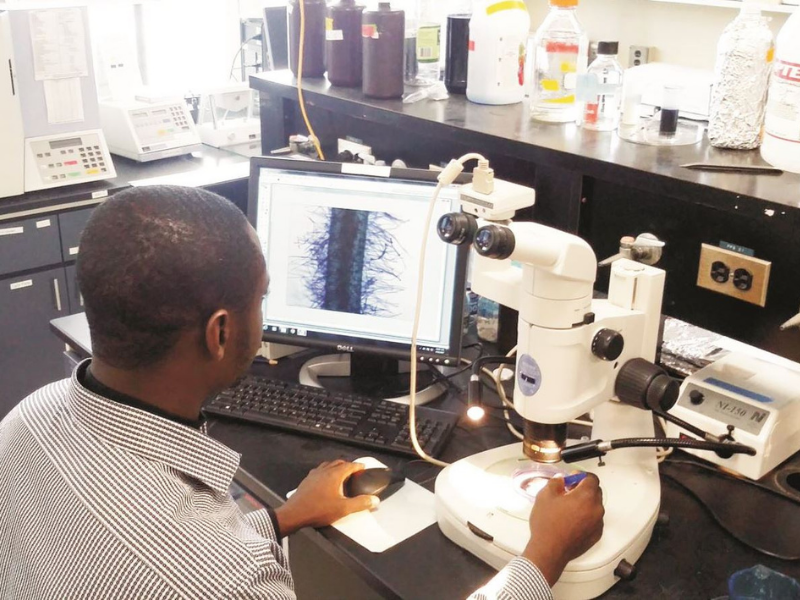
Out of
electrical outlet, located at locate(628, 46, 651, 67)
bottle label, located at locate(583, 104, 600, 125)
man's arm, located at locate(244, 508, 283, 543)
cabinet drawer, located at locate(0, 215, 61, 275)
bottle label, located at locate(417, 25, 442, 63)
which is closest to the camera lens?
man's arm, located at locate(244, 508, 283, 543)

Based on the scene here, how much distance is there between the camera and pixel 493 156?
1.55 meters

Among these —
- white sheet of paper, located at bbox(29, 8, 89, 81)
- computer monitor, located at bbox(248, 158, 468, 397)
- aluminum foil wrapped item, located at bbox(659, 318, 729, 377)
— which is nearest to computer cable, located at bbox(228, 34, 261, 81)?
white sheet of paper, located at bbox(29, 8, 89, 81)

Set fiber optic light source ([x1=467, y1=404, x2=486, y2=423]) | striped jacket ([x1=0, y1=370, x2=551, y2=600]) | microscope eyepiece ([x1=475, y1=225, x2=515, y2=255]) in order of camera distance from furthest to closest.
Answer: fiber optic light source ([x1=467, y1=404, x2=486, y2=423]), microscope eyepiece ([x1=475, y1=225, x2=515, y2=255]), striped jacket ([x1=0, y1=370, x2=551, y2=600])

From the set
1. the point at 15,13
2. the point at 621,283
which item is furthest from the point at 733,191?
the point at 15,13

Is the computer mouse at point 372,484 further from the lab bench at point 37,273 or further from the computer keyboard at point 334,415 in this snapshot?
the lab bench at point 37,273

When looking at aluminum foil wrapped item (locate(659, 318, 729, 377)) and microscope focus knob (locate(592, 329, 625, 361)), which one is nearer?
microscope focus knob (locate(592, 329, 625, 361))

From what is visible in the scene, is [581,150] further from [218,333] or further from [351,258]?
[218,333]

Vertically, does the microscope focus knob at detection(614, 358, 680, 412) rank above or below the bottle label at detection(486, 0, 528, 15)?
below

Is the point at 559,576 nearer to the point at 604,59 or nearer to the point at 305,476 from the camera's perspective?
the point at 305,476

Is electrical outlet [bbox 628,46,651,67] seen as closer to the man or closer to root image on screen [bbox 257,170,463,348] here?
root image on screen [bbox 257,170,463,348]

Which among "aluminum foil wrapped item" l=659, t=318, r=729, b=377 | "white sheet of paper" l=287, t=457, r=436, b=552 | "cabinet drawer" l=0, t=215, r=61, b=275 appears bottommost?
"cabinet drawer" l=0, t=215, r=61, b=275

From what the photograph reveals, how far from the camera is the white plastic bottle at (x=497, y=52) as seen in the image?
4.98 feet

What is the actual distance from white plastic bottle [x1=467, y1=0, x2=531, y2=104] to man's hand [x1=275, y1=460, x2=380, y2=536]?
0.80m

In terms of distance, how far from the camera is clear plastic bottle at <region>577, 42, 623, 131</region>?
144 centimetres
